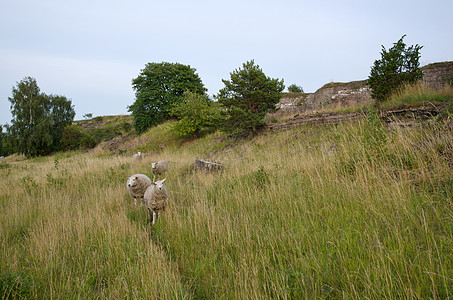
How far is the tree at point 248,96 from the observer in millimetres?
14375

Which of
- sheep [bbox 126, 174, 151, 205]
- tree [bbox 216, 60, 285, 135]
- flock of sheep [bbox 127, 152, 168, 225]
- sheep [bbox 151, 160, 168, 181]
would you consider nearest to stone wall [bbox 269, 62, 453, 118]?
tree [bbox 216, 60, 285, 135]

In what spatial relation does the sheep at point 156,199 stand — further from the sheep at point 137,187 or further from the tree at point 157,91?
the tree at point 157,91

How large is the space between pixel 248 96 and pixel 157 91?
17.6m

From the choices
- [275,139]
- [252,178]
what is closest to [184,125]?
[275,139]

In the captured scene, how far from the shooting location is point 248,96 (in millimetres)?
14859

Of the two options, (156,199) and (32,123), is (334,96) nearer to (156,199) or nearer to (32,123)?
(156,199)

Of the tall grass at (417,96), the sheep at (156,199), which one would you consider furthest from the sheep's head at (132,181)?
the tall grass at (417,96)

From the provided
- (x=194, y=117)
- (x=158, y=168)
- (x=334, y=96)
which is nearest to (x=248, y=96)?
(x=194, y=117)

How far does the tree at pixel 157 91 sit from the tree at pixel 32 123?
16.2m

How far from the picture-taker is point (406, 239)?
1.98m

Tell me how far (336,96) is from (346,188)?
85.3 ft

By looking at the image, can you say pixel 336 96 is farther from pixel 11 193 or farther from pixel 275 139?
pixel 11 193

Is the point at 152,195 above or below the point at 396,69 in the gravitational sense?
below

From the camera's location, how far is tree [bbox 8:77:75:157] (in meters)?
33.2
